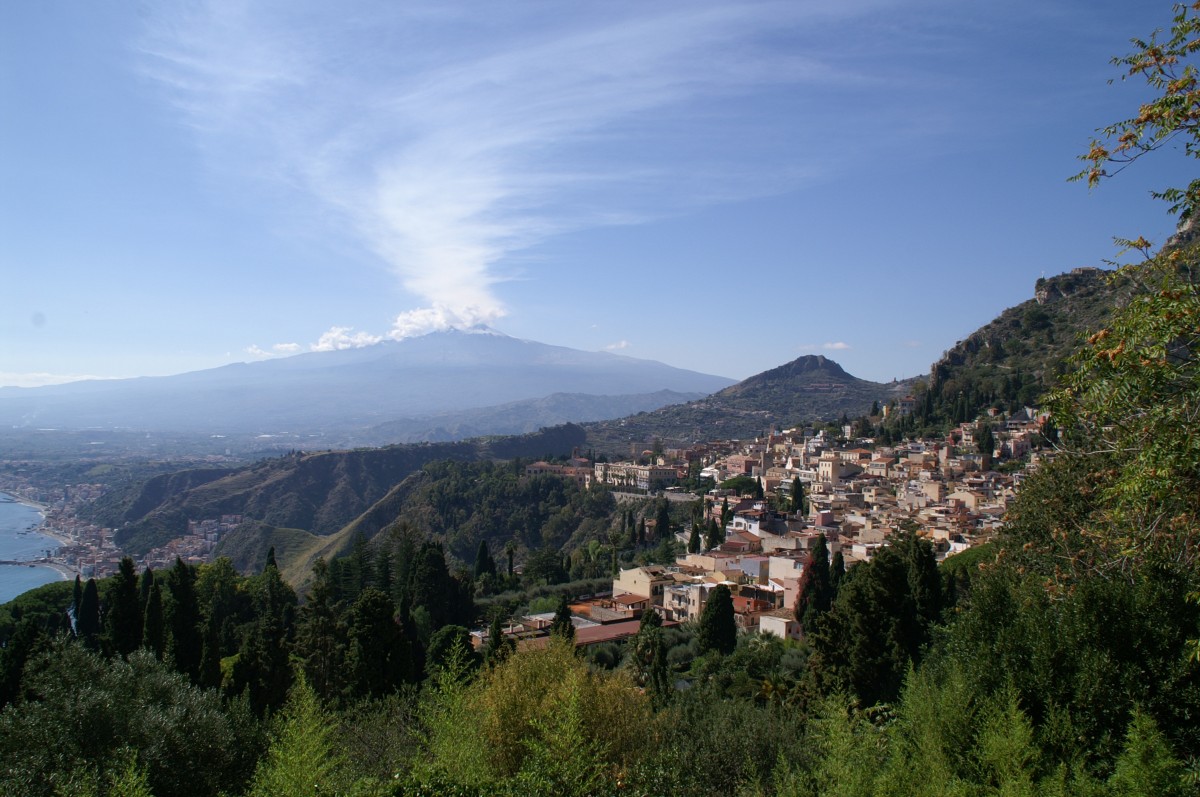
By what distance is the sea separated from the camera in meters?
43.6

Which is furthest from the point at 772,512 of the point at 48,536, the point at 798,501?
the point at 48,536

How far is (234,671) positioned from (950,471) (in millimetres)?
36252

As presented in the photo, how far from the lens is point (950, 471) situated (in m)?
40.1

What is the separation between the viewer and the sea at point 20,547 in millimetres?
43562

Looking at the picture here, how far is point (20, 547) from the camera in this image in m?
56.7

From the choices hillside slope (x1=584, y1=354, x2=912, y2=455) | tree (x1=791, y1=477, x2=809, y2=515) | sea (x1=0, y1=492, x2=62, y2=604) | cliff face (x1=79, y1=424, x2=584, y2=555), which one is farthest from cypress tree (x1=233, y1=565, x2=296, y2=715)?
hillside slope (x1=584, y1=354, x2=912, y2=455)

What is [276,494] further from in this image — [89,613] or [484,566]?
[89,613]

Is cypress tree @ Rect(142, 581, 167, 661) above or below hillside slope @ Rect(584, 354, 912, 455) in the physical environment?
below

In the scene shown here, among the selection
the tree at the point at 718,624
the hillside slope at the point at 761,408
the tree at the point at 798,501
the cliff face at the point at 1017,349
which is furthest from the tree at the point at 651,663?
the hillside slope at the point at 761,408

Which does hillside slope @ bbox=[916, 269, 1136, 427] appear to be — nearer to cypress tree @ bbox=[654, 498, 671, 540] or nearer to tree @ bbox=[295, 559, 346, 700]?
cypress tree @ bbox=[654, 498, 671, 540]

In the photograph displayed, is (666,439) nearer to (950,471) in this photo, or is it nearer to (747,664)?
(950,471)

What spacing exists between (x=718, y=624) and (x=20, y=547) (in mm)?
59821

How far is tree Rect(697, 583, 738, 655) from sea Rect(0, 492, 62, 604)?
34881 mm

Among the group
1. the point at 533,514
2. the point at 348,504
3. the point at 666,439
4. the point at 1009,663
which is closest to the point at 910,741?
the point at 1009,663
